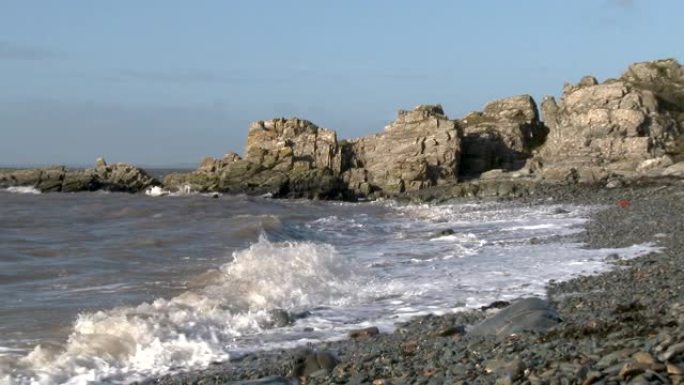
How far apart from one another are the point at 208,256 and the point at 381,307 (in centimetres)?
915

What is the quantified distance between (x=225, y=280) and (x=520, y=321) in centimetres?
825

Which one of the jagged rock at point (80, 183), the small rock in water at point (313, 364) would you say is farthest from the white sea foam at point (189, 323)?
the jagged rock at point (80, 183)

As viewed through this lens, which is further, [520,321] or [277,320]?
[277,320]

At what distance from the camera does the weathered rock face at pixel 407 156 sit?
174ft

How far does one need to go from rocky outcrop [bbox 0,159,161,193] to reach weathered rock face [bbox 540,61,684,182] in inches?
1067

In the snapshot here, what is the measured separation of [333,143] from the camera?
5644cm

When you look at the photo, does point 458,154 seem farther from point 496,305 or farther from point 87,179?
point 496,305

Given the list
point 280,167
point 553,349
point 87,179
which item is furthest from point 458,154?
point 553,349

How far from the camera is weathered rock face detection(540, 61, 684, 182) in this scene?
50.8 meters

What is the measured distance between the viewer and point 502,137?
2299 inches

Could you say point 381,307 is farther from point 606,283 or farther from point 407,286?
point 606,283

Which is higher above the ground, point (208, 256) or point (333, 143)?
point (333, 143)

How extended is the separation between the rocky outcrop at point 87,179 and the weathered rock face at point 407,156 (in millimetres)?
14161

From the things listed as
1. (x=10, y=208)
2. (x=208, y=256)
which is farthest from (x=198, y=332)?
(x=10, y=208)
